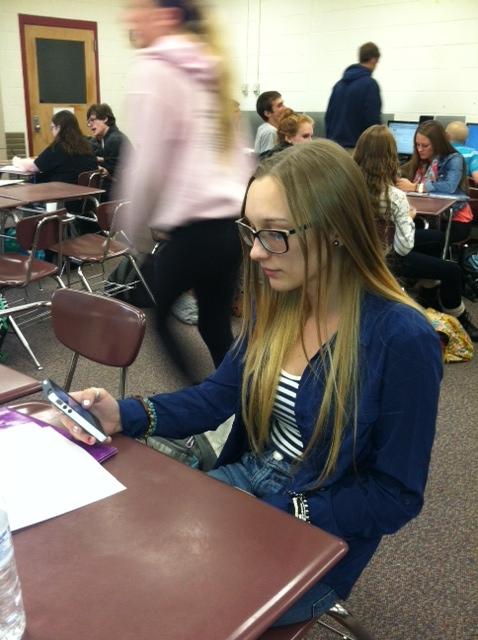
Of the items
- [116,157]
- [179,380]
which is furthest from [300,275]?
[116,157]

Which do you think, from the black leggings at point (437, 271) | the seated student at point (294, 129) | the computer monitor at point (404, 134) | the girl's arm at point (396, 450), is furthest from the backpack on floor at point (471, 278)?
the girl's arm at point (396, 450)

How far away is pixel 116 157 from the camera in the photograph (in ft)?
17.8

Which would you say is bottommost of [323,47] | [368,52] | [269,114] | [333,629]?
[333,629]

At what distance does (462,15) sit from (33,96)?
4662mm

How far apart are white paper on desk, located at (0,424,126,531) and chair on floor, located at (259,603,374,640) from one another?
35 cm

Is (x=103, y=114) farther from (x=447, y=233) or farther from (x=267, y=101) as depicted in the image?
(x=447, y=233)

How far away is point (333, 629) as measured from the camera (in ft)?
4.85

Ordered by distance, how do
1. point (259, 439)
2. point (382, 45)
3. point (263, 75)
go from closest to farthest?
point (259, 439)
point (382, 45)
point (263, 75)

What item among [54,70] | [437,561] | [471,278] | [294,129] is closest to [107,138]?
[294,129]

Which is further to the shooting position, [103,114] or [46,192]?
[103,114]

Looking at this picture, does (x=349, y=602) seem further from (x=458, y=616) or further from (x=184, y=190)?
(x=184, y=190)

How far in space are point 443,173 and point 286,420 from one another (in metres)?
3.59

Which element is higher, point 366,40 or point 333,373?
point 366,40

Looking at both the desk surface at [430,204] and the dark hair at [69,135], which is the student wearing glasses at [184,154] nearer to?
the desk surface at [430,204]
